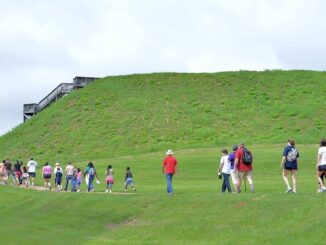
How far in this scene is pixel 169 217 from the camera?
2594 cm

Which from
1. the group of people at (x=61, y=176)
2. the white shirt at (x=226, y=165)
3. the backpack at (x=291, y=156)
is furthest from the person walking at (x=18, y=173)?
the backpack at (x=291, y=156)

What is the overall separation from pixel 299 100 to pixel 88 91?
83.2 feet

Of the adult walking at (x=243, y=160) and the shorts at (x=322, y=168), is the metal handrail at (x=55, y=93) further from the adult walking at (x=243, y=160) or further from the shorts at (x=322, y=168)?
the shorts at (x=322, y=168)

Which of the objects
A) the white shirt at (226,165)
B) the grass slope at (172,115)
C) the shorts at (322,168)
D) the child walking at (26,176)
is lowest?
the shorts at (322,168)

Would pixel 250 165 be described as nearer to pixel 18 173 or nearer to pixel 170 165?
pixel 170 165

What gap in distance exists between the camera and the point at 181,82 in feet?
280

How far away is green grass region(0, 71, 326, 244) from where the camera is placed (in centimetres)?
2293

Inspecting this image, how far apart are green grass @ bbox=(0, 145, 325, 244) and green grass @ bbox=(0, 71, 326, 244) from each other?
0.06m

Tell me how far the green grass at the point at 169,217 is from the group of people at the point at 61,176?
1846 millimetres

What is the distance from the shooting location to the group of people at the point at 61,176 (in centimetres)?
3747

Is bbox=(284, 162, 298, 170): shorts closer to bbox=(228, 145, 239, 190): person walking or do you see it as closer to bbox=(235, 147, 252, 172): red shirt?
bbox=(235, 147, 252, 172): red shirt

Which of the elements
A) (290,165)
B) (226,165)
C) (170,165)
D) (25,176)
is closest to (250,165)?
(226,165)

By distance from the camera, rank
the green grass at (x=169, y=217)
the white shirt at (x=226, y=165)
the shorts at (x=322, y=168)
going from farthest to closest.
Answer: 1. the white shirt at (x=226, y=165)
2. the shorts at (x=322, y=168)
3. the green grass at (x=169, y=217)

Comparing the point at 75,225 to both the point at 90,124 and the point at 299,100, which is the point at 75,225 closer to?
the point at 90,124
